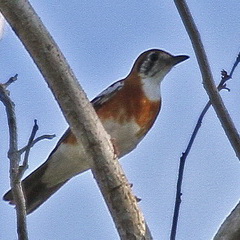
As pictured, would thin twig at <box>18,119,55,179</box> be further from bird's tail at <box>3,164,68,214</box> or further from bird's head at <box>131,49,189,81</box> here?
bird's head at <box>131,49,189,81</box>

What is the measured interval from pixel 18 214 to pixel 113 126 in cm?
282

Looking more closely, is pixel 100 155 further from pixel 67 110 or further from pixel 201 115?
pixel 201 115

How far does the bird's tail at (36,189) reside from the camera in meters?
6.34

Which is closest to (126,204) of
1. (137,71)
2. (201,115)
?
(201,115)

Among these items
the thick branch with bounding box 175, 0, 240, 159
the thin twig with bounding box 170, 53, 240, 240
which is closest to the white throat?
the thin twig with bounding box 170, 53, 240, 240

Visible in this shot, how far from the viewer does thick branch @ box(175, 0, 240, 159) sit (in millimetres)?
4152

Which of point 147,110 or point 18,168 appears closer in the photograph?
point 18,168

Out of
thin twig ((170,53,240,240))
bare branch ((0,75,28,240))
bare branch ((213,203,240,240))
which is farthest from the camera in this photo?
thin twig ((170,53,240,240))

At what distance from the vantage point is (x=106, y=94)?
7012mm

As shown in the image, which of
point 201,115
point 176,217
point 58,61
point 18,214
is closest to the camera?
point 58,61

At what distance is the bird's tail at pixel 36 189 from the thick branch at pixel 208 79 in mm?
2456

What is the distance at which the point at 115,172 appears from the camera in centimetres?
366

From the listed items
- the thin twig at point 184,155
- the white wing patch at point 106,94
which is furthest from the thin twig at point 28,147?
the white wing patch at point 106,94

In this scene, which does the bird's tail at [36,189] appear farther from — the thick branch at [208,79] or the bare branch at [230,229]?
the bare branch at [230,229]
